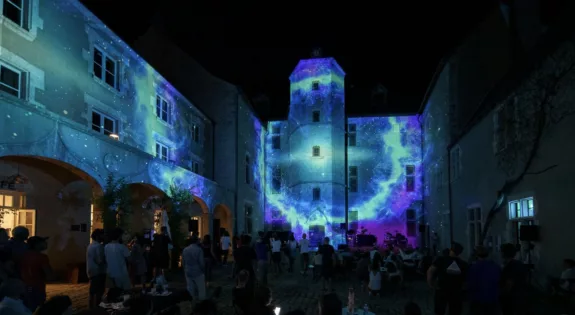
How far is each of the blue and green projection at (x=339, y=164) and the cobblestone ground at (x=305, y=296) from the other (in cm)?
1563

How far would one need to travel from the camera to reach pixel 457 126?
2212 cm

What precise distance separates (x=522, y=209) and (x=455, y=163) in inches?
338

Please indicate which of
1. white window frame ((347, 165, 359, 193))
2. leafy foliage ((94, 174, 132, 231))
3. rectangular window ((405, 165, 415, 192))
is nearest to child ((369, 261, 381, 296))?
leafy foliage ((94, 174, 132, 231))

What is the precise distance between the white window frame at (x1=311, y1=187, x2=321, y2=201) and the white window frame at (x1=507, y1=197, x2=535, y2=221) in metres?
19.4

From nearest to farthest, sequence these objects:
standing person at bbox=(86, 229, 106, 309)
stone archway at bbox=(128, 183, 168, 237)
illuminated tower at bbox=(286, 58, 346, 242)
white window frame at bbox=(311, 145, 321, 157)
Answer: standing person at bbox=(86, 229, 106, 309) < stone archway at bbox=(128, 183, 168, 237) < illuminated tower at bbox=(286, 58, 346, 242) < white window frame at bbox=(311, 145, 321, 157)

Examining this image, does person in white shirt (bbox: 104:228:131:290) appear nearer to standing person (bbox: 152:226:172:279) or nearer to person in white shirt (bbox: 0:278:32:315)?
person in white shirt (bbox: 0:278:32:315)

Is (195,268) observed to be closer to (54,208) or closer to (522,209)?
(54,208)

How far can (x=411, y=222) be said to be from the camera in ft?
112

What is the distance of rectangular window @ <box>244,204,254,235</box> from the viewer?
1224 inches

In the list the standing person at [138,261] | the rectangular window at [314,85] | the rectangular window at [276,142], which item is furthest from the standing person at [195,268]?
the rectangular window at [276,142]

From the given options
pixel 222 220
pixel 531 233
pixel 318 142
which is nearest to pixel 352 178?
pixel 318 142

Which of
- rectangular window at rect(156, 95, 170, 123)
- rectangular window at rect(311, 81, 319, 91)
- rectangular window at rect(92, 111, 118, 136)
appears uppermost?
rectangular window at rect(311, 81, 319, 91)

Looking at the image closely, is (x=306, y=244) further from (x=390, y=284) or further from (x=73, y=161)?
(x=73, y=161)

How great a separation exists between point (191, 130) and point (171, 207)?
9.34m
